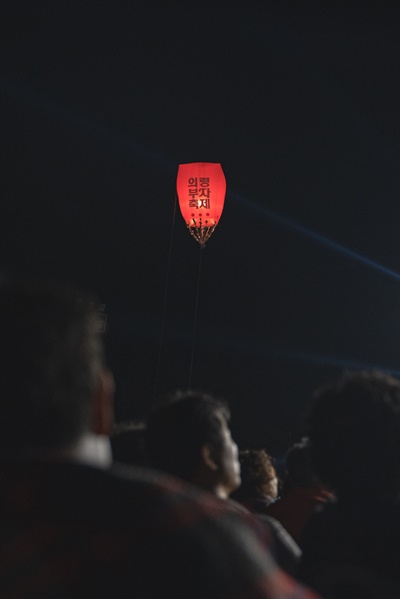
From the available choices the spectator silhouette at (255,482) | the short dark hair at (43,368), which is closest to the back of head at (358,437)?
the short dark hair at (43,368)

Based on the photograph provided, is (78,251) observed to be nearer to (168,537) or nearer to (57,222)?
(57,222)

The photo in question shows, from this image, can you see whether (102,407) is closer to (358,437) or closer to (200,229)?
(358,437)

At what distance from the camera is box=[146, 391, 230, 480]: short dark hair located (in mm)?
1960

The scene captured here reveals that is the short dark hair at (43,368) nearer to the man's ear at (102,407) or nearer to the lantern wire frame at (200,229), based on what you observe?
the man's ear at (102,407)

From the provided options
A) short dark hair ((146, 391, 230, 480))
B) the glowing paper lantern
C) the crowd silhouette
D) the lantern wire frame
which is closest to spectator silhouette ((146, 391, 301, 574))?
short dark hair ((146, 391, 230, 480))

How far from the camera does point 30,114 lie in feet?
55.9

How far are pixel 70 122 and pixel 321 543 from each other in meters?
17.8

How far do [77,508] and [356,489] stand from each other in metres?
0.93

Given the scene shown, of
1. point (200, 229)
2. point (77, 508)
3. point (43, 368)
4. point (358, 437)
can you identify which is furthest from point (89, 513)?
point (200, 229)

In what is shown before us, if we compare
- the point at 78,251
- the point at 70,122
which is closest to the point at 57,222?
the point at 78,251

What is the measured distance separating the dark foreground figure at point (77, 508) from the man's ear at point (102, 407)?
0.07 ft

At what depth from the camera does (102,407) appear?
41.9 inches

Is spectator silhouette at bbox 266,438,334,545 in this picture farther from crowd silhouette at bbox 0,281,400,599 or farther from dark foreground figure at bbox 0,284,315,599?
dark foreground figure at bbox 0,284,315,599

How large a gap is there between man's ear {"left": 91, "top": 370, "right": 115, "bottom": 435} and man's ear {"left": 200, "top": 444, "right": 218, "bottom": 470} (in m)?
0.94
